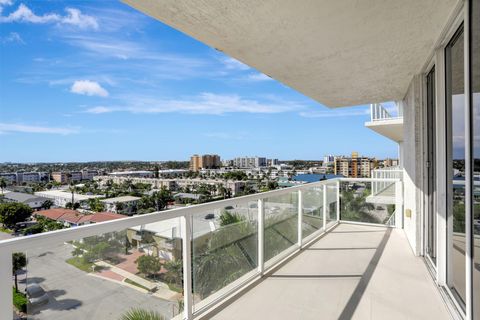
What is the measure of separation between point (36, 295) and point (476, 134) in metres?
→ 3.08

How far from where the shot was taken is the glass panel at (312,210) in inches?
197

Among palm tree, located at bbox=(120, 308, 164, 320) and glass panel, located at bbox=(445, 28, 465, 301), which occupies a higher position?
glass panel, located at bbox=(445, 28, 465, 301)

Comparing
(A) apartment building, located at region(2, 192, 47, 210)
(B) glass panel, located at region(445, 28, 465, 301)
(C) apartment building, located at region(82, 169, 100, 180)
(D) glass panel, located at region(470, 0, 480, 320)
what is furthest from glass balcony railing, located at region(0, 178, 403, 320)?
(C) apartment building, located at region(82, 169, 100, 180)

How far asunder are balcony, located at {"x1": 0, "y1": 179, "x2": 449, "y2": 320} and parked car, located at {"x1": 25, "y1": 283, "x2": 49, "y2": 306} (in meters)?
0.01

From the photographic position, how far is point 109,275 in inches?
76.5

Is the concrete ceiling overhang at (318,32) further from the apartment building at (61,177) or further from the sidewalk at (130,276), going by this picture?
the apartment building at (61,177)

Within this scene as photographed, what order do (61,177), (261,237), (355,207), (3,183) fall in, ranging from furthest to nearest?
(61,177) → (3,183) → (355,207) → (261,237)

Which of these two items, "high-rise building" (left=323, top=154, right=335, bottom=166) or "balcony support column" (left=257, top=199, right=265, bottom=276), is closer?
"balcony support column" (left=257, top=199, right=265, bottom=276)

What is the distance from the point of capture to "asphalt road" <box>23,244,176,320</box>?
1.61 meters

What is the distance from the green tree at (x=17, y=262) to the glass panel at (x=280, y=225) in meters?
2.73

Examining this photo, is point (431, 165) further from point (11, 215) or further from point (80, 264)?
point (11, 215)

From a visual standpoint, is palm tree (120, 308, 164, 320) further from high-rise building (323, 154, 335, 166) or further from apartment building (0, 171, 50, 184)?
high-rise building (323, 154, 335, 166)

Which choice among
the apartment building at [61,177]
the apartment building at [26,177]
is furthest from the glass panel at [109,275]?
the apartment building at [61,177]

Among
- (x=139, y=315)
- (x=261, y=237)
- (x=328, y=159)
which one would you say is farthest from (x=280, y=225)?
(x=328, y=159)
